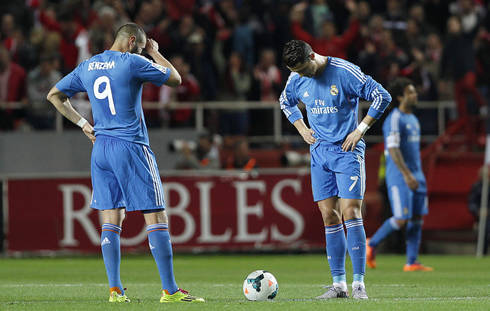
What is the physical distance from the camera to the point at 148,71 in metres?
6.53

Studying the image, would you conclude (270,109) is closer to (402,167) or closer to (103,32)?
(103,32)

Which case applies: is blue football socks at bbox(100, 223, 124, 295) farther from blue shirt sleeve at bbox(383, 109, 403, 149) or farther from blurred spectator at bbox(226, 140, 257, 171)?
blurred spectator at bbox(226, 140, 257, 171)

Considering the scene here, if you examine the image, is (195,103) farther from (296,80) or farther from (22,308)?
(22,308)

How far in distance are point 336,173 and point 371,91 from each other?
796 mm

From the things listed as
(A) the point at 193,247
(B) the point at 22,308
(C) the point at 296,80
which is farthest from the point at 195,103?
(B) the point at 22,308

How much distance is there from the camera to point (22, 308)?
624 cm

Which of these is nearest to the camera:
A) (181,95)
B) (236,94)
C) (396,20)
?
→ (181,95)

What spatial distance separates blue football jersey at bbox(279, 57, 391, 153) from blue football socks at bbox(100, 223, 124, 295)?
2.05 meters

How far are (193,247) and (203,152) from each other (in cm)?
185

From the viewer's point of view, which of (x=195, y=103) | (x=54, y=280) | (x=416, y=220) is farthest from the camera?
(x=195, y=103)

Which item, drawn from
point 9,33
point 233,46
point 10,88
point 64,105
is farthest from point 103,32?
point 64,105

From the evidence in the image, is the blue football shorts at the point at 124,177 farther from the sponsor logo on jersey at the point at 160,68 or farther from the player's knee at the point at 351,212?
the player's knee at the point at 351,212

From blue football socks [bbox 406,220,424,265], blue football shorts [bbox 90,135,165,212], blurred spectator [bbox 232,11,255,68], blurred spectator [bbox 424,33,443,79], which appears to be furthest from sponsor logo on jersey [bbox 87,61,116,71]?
blurred spectator [bbox 424,33,443,79]

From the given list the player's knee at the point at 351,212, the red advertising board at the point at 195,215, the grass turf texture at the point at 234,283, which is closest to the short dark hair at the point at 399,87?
the grass turf texture at the point at 234,283
